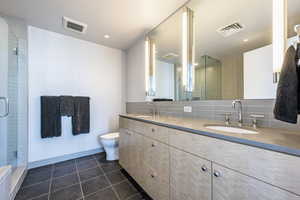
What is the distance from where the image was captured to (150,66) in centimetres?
243

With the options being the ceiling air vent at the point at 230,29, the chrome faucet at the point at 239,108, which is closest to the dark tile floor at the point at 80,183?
the chrome faucet at the point at 239,108

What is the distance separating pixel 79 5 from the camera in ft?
5.65

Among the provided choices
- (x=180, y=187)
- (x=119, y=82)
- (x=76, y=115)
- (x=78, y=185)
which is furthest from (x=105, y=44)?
(x=180, y=187)

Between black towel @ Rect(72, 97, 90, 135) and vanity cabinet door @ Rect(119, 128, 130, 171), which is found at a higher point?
black towel @ Rect(72, 97, 90, 135)

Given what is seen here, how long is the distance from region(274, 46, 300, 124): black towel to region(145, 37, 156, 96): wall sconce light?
1.80 meters

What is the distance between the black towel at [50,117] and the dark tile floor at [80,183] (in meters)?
0.57

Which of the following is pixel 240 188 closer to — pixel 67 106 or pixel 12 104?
pixel 67 106

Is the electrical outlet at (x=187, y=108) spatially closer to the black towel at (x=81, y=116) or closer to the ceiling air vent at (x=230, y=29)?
the ceiling air vent at (x=230, y=29)

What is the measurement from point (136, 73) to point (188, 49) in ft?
4.30

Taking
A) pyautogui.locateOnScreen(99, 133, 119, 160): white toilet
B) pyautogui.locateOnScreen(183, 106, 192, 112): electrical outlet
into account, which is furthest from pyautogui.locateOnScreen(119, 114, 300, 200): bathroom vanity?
pyautogui.locateOnScreen(99, 133, 119, 160): white toilet

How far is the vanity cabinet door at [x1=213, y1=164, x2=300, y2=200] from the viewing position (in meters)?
0.56

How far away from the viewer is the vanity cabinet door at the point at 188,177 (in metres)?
0.83

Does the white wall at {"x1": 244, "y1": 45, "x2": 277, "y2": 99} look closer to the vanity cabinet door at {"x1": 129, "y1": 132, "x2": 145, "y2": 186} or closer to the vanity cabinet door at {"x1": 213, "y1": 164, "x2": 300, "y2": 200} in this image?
the vanity cabinet door at {"x1": 213, "y1": 164, "x2": 300, "y2": 200}

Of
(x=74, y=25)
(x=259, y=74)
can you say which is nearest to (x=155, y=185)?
(x=259, y=74)
